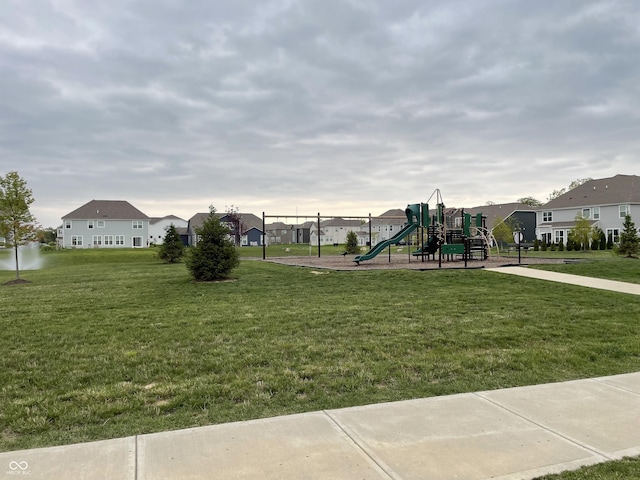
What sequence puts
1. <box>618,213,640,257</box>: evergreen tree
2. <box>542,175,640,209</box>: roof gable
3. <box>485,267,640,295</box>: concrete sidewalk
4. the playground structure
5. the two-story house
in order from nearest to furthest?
1. <box>485,267,640,295</box>: concrete sidewalk
2. the playground structure
3. <box>618,213,640,257</box>: evergreen tree
4. the two-story house
5. <box>542,175,640,209</box>: roof gable

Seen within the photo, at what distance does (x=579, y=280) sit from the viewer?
1304cm

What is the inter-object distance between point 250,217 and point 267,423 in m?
79.9

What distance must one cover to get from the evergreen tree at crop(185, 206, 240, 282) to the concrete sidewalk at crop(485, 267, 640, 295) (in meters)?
9.15

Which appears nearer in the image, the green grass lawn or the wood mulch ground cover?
the green grass lawn

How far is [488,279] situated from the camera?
13336mm

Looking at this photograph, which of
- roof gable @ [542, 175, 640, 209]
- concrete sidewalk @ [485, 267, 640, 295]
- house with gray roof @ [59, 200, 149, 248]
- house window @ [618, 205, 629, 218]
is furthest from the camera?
house with gray roof @ [59, 200, 149, 248]

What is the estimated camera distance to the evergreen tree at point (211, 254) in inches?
564

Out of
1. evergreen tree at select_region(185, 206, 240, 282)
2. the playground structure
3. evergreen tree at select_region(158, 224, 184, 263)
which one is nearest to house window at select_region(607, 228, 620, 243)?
Result: the playground structure

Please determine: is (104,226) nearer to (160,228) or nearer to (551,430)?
(160,228)

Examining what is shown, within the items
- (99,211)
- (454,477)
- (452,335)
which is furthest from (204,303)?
(99,211)

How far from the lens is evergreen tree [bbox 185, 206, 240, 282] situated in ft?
47.0

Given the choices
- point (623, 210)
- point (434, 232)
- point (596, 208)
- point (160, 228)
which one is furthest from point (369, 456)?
point (160, 228)

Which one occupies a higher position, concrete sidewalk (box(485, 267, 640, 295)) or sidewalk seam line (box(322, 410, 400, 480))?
concrete sidewalk (box(485, 267, 640, 295))
